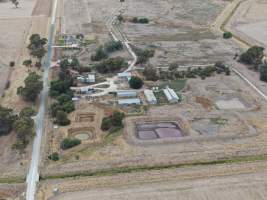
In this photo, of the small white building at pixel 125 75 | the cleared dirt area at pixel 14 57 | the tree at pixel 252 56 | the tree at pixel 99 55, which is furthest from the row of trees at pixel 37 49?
the tree at pixel 252 56

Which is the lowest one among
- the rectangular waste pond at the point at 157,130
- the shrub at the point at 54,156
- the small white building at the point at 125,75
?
the rectangular waste pond at the point at 157,130

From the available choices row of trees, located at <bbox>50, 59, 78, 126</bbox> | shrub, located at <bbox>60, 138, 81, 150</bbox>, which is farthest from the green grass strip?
row of trees, located at <bbox>50, 59, 78, 126</bbox>

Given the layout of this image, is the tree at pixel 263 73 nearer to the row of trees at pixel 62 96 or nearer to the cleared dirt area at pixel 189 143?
the cleared dirt area at pixel 189 143

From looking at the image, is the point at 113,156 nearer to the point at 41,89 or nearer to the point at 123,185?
the point at 123,185

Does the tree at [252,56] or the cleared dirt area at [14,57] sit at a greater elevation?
the tree at [252,56]

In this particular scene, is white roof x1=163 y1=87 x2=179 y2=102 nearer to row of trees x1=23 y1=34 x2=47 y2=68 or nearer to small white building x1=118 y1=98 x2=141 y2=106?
small white building x1=118 y1=98 x2=141 y2=106

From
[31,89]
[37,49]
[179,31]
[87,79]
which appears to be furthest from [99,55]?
[179,31]

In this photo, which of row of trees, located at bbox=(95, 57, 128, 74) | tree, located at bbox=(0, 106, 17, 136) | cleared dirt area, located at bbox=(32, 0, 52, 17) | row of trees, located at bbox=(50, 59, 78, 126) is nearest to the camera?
tree, located at bbox=(0, 106, 17, 136)
